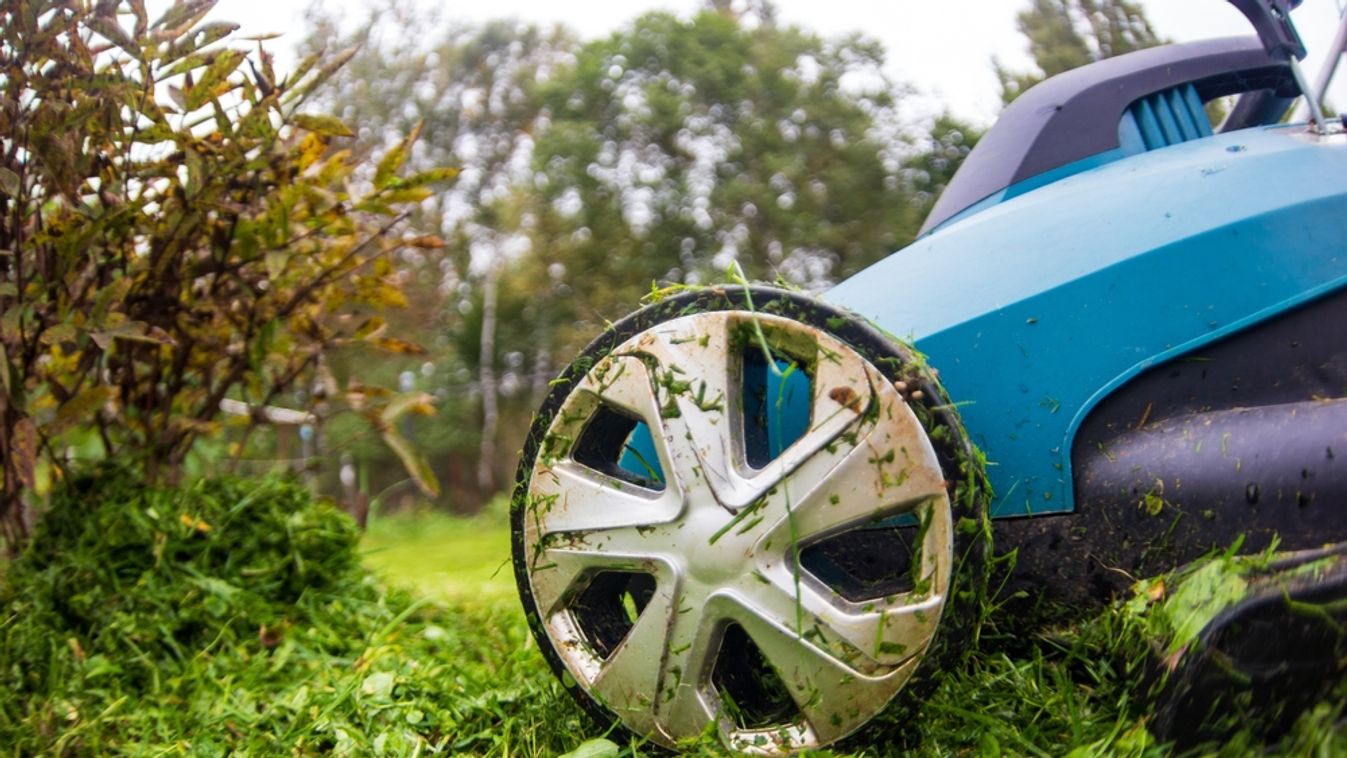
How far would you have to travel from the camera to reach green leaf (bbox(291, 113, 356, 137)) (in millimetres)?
2379

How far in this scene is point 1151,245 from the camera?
1623 mm

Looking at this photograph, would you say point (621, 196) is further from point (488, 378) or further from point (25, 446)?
point (25, 446)

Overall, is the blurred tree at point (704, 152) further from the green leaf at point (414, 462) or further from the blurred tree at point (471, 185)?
the green leaf at point (414, 462)

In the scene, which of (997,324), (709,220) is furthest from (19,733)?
(709,220)

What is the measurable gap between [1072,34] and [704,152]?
2080 cm

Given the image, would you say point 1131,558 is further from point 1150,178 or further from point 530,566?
point 530,566

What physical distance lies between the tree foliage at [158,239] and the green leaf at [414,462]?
15mm

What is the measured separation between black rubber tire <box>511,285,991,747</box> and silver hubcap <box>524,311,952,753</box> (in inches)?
0.6

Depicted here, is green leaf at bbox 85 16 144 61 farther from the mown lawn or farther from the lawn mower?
the mown lawn

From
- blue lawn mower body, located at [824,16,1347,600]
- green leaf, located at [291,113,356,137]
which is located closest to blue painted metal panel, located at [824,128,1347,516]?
blue lawn mower body, located at [824,16,1347,600]

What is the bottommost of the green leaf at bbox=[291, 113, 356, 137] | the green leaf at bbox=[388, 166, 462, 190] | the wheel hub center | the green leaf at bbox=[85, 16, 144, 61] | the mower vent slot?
the wheel hub center

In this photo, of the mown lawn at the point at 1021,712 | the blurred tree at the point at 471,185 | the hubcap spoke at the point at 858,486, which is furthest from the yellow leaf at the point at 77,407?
the blurred tree at the point at 471,185

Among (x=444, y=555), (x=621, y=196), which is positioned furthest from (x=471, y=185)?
(x=444, y=555)

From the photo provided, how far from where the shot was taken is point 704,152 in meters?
25.3
